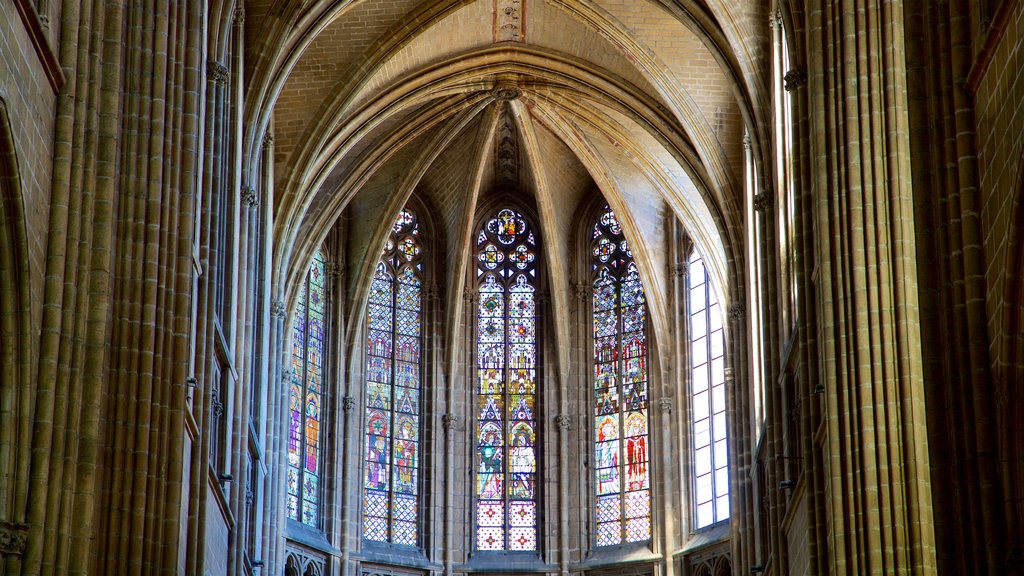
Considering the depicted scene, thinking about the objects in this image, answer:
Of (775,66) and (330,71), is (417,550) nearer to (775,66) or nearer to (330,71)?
(330,71)

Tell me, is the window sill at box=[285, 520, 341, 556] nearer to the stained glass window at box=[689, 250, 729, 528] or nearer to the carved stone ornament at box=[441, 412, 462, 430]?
the carved stone ornament at box=[441, 412, 462, 430]

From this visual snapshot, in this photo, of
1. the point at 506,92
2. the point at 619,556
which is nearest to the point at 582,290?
the point at 506,92

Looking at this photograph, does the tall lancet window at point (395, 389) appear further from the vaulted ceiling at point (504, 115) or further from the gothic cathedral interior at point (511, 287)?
the vaulted ceiling at point (504, 115)

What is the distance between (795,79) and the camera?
2127 cm

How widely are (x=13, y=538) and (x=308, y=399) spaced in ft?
54.1

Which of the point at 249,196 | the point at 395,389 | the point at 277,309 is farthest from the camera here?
the point at 395,389

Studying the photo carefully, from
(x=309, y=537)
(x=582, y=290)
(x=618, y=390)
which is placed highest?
(x=582, y=290)

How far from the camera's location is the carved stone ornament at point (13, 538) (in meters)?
14.2

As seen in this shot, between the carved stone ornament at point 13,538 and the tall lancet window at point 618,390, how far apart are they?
17514 mm

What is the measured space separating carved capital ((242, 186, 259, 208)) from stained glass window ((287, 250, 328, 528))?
419 cm

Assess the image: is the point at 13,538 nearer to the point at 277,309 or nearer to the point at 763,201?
the point at 763,201

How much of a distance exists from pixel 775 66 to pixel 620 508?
986cm

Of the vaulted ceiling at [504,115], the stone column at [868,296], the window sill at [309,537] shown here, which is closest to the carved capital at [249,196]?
the vaulted ceiling at [504,115]

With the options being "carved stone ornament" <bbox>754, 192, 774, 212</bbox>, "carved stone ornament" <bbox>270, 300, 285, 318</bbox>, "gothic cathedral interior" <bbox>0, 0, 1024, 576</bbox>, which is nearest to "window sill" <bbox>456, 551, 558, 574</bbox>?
"gothic cathedral interior" <bbox>0, 0, 1024, 576</bbox>
